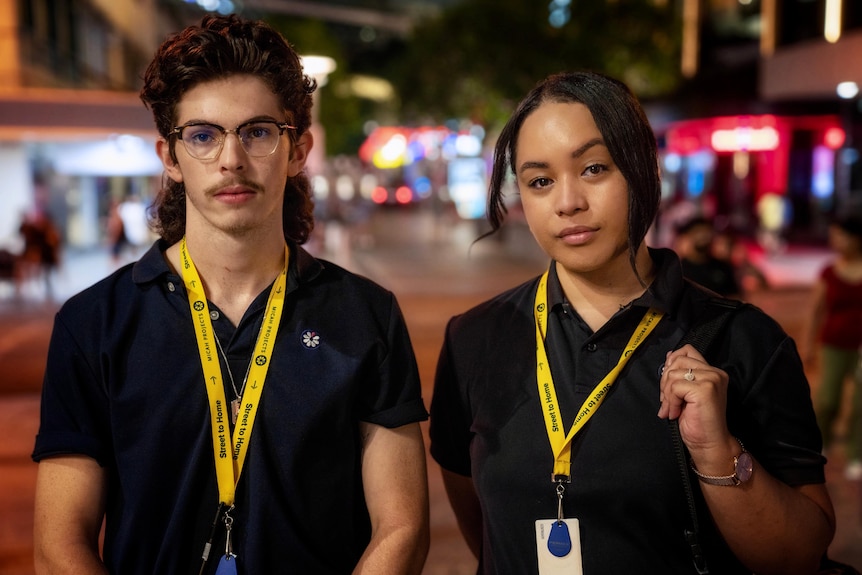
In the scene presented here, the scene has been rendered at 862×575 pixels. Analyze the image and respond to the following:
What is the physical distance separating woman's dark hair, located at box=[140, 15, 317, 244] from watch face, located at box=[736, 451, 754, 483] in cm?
129

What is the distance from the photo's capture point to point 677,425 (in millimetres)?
2186

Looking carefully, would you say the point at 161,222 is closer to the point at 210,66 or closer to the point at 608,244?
the point at 210,66

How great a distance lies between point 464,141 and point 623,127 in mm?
32745

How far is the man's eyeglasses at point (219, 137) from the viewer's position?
2287mm

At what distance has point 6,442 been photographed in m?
8.41

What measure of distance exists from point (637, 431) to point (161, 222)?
1327 millimetres

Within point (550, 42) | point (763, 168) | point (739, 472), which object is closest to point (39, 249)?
point (550, 42)

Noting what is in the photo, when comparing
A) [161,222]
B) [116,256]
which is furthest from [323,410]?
[116,256]

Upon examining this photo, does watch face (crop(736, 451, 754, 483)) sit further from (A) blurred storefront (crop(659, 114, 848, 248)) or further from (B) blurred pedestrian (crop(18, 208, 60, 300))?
(A) blurred storefront (crop(659, 114, 848, 248))

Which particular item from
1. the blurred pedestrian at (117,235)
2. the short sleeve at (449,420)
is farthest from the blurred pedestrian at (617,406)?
the blurred pedestrian at (117,235)

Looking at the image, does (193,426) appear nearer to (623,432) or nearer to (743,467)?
(623,432)

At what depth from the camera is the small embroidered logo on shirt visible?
7.66 feet

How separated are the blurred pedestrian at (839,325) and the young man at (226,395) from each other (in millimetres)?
5987

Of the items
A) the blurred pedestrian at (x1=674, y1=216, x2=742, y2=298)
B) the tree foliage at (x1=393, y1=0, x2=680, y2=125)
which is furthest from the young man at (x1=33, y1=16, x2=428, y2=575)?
the tree foliage at (x1=393, y1=0, x2=680, y2=125)
